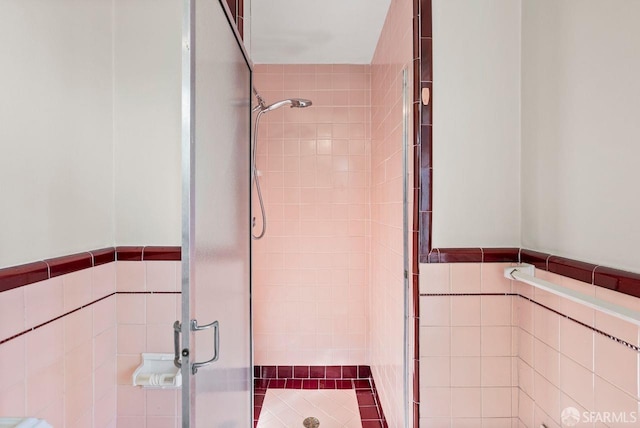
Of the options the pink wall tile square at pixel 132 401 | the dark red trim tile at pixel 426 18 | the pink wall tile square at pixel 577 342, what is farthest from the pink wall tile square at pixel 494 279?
the pink wall tile square at pixel 132 401

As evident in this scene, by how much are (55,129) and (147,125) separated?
326 mm

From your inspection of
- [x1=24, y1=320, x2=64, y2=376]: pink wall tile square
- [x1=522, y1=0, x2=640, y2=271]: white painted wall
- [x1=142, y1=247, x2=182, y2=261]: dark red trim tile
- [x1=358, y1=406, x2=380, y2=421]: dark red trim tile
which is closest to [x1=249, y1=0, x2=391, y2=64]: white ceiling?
[x1=522, y1=0, x2=640, y2=271]: white painted wall

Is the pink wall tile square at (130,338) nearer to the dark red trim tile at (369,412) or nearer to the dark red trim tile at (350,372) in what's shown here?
the dark red trim tile at (369,412)

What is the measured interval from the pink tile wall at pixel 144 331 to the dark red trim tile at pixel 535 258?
1308 mm

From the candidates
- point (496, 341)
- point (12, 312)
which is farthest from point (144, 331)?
point (496, 341)

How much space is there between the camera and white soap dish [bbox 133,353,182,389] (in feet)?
4.09

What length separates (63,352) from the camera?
104cm

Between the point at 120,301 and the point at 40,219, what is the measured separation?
1.53ft

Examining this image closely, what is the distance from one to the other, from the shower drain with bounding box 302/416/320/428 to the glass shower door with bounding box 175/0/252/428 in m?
0.77

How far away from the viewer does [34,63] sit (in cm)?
93

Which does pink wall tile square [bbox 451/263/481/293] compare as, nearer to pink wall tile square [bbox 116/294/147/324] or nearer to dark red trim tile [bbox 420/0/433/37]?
dark red trim tile [bbox 420/0/433/37]

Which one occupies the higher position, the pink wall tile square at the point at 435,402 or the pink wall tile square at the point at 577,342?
the pink wall tile square at the point at 577,342

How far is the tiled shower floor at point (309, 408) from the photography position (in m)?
1.98

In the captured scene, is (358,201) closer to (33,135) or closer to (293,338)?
(293,338)
